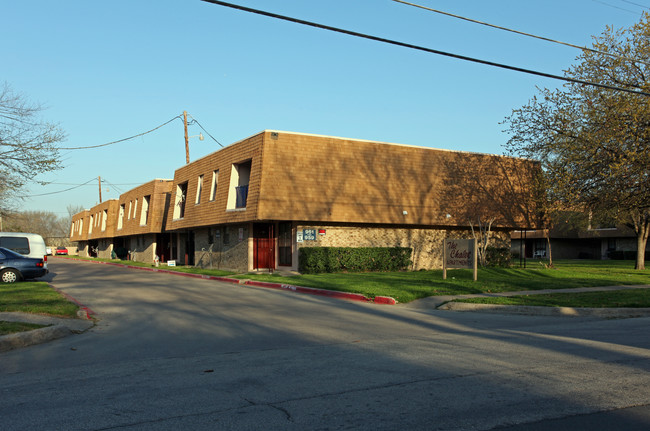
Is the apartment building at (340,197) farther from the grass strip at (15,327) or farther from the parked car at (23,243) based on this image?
the grass strip at (15,327)

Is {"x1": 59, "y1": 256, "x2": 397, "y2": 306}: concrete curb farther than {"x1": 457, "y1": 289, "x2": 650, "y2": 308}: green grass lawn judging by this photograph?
Yes

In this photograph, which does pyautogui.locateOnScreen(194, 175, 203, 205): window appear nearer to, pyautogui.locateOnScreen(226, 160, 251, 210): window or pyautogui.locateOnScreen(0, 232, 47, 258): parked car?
pyautogui.locateOnScreen(226, 160, 251, 210): window

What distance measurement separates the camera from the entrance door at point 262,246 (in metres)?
29.8

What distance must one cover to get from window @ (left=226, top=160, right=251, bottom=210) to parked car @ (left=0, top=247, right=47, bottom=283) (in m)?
10.2

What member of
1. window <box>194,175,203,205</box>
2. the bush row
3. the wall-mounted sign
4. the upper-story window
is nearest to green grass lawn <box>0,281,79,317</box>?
the wall-mounted sign

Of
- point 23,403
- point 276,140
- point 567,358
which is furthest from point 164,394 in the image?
point 276,140

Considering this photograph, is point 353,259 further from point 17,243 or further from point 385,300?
point 17,243

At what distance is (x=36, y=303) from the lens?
13898 mm

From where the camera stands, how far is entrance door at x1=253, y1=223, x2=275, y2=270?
29812 mm

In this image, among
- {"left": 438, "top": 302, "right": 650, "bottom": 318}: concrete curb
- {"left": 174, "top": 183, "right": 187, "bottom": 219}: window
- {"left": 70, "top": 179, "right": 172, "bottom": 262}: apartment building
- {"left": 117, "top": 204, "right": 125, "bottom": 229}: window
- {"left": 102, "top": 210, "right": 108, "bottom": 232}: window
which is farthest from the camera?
{"left": 102, "top": 210, "right": 108, "bottom": 232}: window

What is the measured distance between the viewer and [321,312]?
45.1 feet

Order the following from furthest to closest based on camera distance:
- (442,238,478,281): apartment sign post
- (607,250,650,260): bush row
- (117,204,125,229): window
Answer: (607,250,650,260): bush row, (117,204,125,229): window, (442,238,478,281): apartment sign post

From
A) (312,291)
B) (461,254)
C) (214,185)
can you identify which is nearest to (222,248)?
(214,185)

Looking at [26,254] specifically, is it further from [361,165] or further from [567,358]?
[567,358]
